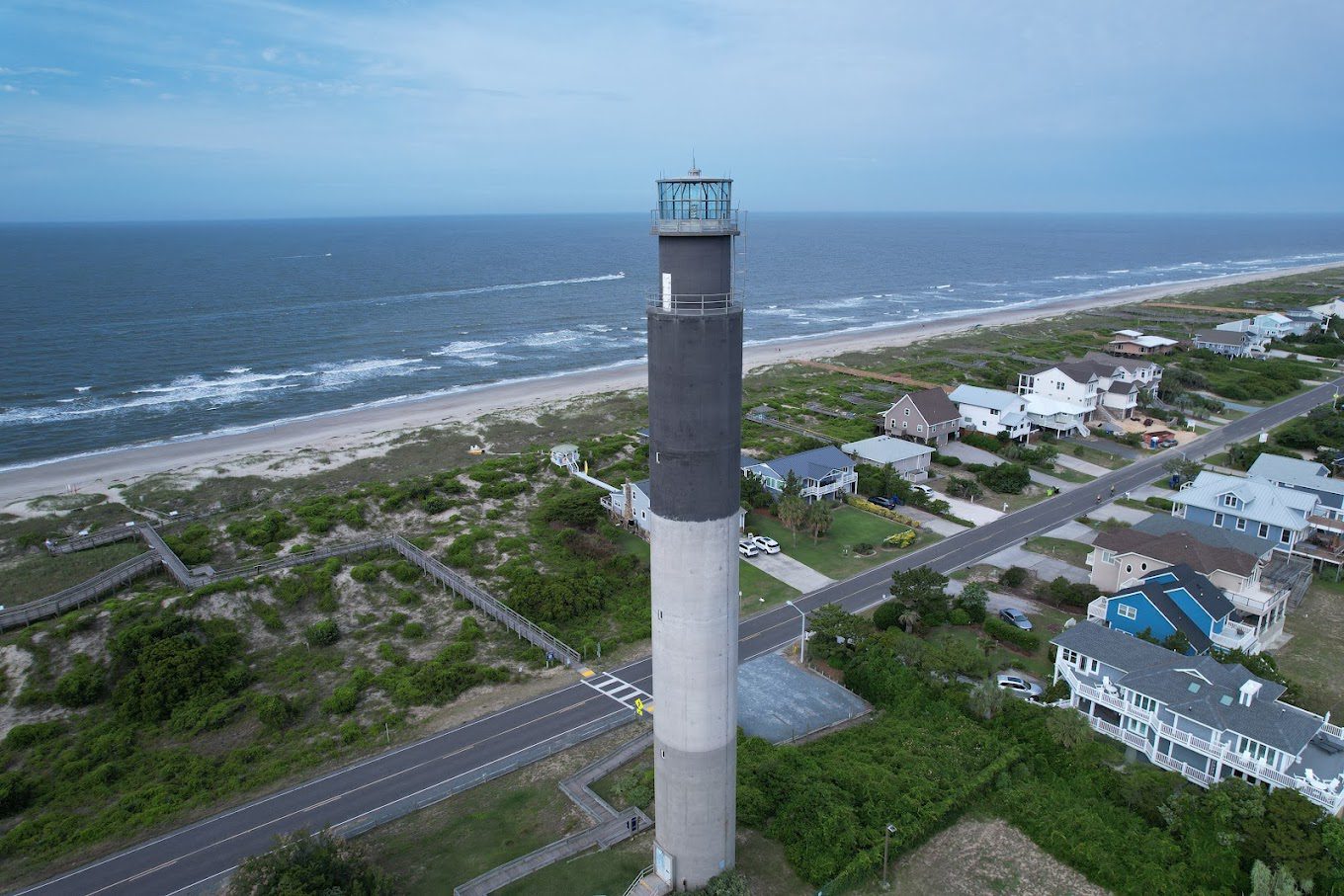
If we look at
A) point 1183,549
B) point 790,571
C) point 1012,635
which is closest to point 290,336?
point 790,571

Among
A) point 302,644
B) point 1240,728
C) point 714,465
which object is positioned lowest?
point 302,644

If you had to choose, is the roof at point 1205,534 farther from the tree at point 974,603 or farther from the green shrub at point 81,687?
the green shrub at point 81,687

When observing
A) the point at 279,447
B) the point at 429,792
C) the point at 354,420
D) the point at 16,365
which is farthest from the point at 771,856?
the point at 16,365

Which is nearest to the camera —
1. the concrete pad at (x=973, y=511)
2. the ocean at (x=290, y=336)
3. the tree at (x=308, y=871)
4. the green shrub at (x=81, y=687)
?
the tree at (x=308, y=871)

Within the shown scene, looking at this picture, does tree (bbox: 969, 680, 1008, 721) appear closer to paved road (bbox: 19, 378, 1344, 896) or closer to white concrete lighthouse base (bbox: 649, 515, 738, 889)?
paved road (bbox: 19, 378, 1344, 896)

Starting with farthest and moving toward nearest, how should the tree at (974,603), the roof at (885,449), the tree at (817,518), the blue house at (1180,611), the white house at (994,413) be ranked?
the white house at (994,413) < the roof at (885,449) < the tree at (817,518) < the tree at (974,603) < the blue house at (1180,611)

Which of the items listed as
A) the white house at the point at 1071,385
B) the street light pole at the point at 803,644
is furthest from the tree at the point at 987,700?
the white house at the point at 1071,385

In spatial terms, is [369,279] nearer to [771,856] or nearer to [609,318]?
[609,318]
